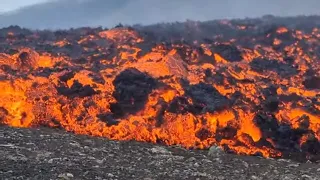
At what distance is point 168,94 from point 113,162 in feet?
22.4

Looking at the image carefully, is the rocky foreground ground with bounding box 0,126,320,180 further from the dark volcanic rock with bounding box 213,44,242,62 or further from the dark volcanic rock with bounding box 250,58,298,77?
the dark volcanic rock with bounding box 213,44,242,62

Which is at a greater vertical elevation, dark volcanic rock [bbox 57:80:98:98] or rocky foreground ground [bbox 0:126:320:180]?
dark volcanic rock [bbox 57:80:98:98]

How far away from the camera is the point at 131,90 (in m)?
18.0

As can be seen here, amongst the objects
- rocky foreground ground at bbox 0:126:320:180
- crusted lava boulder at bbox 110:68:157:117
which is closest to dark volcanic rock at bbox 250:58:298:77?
crusted lava boulder at bbox 110:68:157:117

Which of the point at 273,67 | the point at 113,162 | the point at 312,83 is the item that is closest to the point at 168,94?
the point at 113,162

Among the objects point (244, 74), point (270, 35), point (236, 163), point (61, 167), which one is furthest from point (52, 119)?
point (270, 35)

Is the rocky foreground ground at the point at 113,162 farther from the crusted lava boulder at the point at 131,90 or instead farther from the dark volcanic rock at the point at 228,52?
the dark volcanic rock at the point at 228,52

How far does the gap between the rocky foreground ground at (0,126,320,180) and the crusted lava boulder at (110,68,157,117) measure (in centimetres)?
417

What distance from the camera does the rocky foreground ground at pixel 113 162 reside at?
10.5 meters

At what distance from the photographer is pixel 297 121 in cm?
1708

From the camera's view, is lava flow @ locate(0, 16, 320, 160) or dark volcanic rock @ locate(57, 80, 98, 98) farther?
dark volcanic rock @ locate(57, 80, 98, 98)

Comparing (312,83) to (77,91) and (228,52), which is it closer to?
(228,52)

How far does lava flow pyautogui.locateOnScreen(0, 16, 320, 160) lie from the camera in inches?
635

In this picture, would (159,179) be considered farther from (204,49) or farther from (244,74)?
(204,49)
